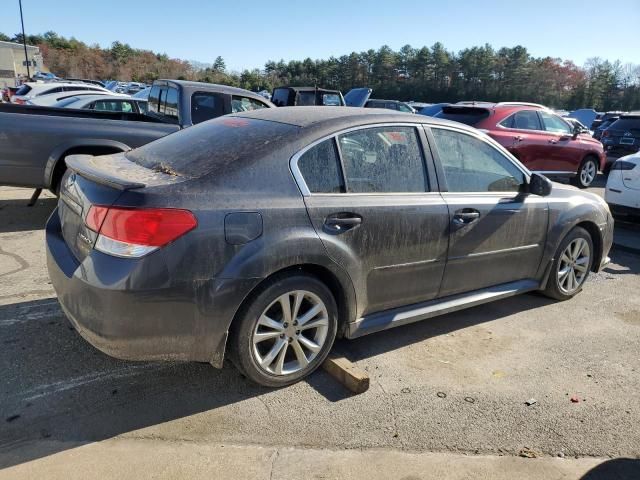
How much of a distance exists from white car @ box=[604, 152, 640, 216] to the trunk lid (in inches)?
279

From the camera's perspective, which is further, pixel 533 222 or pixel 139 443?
pixel 533 222

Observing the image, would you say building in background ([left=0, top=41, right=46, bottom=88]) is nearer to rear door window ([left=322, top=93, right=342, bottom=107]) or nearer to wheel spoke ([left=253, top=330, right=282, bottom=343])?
rear door window ([left=322, top=93, right=342, bottom=107])

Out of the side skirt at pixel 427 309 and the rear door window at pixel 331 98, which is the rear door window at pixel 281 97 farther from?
the side skirt at pixel 427 309

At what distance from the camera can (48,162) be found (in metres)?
6.17

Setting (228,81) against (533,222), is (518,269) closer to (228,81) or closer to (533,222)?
(533,222)

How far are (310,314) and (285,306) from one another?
199 millimetres

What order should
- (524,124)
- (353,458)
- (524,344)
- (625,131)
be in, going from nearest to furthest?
(353,458) < (524,344) < (524,124) < (625,131)

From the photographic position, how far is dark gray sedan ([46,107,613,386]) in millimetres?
2695

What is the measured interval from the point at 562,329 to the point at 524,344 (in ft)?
1.78

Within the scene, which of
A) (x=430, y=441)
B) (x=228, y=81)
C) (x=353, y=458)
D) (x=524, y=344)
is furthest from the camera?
(x=228, y=81)

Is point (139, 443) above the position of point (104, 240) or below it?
below

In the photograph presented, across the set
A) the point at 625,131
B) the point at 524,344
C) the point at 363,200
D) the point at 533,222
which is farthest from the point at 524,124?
the point at 363,200

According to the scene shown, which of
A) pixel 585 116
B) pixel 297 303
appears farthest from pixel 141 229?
pixel 585 116

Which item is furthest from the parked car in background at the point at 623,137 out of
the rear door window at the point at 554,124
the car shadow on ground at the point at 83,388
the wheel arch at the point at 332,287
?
the wheel arch at the point at 332,287
